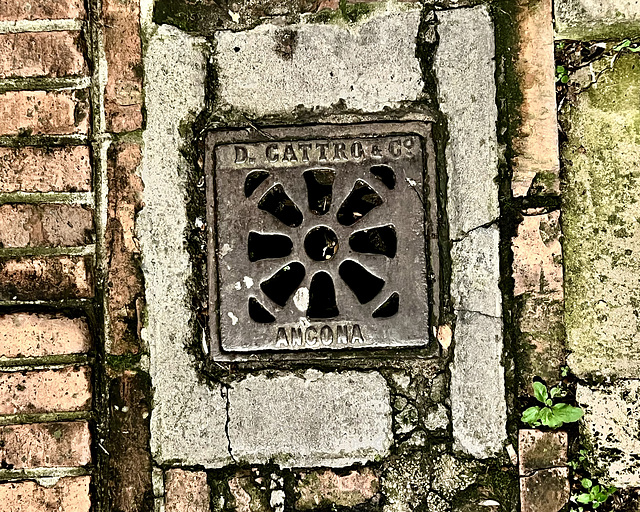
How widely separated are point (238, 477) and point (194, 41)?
1.34 meters

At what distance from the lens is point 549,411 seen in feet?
5.71

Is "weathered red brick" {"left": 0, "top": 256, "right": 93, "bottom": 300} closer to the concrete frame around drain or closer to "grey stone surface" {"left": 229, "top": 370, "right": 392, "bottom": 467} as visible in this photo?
the concrete frame around drain

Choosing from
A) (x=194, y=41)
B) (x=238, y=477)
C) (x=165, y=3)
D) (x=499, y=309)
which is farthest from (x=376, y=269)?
(x=165, y=3)

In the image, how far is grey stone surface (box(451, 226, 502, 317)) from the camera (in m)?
1.77

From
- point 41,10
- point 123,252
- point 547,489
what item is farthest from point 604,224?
point 41,10

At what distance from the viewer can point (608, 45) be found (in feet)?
5.83

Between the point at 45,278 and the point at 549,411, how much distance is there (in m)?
1.56

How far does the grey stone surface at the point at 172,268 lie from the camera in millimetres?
1812

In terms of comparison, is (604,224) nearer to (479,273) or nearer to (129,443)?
(479,273)

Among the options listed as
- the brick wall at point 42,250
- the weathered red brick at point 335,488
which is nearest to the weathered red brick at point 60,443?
the brick wall at point 42,250

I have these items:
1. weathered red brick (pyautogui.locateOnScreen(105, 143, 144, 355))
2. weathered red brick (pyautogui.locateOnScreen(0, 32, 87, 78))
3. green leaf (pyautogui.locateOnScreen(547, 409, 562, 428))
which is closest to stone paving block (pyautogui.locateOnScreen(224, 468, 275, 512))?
weathered red brick (pyautogui.locateOnScreen(105, 143, 144, 355))

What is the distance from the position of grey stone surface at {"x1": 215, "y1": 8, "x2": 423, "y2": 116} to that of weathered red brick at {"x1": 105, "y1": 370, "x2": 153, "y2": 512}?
3.01ft

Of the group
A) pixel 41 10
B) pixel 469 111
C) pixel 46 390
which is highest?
pixel 41 10

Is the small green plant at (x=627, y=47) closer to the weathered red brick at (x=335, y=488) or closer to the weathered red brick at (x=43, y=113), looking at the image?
the weathered red brick at (x=335, y=488)
